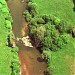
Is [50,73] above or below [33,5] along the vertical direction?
below

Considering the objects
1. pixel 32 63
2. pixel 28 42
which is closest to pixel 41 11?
pixel 28 42

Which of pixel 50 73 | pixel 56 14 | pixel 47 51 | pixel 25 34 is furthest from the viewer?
pixel 56 14

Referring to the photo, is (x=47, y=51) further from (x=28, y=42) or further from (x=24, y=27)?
(x=24, y=27)

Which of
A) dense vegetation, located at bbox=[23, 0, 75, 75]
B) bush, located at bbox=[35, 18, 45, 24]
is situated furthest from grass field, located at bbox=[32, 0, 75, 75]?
bush, located at bbox=[35, 18, 45, 24]

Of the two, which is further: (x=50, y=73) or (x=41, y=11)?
(x=41, y=11)

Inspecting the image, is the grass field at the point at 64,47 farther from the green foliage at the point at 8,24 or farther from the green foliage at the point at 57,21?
the green foliage at the point at 8,24

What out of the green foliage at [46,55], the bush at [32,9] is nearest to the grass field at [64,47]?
the green foliage at [46,55]
